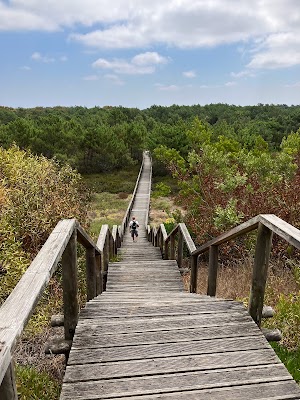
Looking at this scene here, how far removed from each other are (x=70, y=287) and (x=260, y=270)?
4.90 feet

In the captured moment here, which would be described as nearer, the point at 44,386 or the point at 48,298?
the point at 44,386

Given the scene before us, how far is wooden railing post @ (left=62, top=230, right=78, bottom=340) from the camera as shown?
98.3 inches

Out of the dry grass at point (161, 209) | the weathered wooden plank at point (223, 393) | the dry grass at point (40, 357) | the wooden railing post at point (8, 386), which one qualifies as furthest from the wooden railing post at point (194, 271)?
the dry grass at point (161, 209)

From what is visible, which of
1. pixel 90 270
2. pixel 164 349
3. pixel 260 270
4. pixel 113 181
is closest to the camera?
pixel 164 349

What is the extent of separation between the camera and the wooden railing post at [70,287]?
2.50m

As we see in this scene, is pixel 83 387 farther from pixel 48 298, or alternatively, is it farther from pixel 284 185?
pixel 284 185

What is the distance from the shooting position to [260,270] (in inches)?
106

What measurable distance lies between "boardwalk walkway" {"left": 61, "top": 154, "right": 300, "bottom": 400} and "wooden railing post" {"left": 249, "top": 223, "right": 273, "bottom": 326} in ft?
0.34

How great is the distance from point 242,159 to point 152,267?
656 cm

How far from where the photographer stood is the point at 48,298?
680 centimetres

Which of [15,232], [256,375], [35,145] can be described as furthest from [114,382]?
[35,145]

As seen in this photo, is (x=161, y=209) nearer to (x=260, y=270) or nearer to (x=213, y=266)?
(x=213, y=266)

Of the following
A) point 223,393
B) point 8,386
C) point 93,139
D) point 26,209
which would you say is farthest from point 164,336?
point 93,139

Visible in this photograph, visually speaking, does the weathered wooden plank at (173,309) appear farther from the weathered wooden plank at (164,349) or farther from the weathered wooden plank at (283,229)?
the weathered wooden plank at (283,229)
